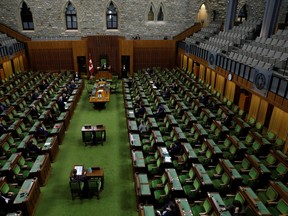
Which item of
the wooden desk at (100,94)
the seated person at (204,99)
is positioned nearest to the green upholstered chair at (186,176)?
the seated person at (204,99)

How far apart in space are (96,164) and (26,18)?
2132cm

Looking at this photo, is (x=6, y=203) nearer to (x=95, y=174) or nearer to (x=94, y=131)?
(x=95, y=174)

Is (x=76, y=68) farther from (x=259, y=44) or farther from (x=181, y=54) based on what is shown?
(x=259, y=44)

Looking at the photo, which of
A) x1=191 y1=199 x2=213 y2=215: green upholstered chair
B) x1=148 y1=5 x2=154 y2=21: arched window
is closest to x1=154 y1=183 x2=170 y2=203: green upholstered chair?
x1=191 y1=199 x2=213 y2=215: green upholstered chair

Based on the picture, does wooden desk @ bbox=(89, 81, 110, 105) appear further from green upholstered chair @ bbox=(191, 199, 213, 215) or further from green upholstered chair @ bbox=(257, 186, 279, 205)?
green upholstered chair @ bbox=(257, 186, 279, 205)

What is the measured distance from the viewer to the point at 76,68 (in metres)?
25.6

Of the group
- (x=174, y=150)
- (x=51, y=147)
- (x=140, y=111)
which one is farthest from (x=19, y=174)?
(x=140, y=111)

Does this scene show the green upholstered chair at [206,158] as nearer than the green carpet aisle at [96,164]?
No

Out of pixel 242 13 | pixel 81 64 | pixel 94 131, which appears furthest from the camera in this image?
pixel 242 13

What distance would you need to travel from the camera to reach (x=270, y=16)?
611 inches

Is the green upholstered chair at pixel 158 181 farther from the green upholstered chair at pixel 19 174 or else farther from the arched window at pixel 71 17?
the arched window at pixel 71 17

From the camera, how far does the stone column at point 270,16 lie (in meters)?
15.0

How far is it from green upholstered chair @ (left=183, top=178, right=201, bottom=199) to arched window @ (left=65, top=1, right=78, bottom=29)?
22593 mm

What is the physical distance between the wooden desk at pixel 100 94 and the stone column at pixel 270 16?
11.3m
